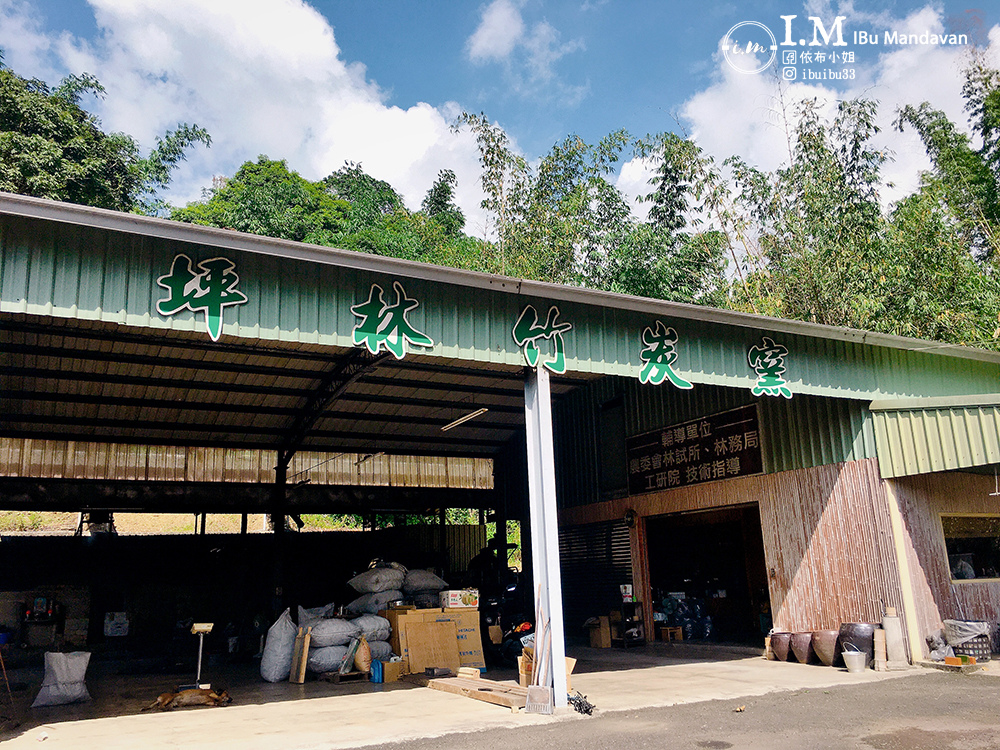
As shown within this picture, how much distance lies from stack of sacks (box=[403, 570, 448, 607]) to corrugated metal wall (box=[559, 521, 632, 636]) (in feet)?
10.6

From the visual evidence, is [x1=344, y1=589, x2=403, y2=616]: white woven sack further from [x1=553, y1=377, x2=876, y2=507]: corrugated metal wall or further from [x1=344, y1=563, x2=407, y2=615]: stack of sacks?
[x1=553, y1=377, x2=876, y2=507]: corrugated metal wall

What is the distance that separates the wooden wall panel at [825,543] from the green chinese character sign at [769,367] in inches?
67.1

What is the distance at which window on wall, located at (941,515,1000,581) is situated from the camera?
33.8 feet

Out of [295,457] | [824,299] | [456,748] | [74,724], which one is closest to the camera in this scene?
[456,748]

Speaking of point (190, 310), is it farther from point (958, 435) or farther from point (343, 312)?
point (958, 435)

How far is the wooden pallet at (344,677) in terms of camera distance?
9.96 metres

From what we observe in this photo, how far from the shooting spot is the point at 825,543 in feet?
33.8

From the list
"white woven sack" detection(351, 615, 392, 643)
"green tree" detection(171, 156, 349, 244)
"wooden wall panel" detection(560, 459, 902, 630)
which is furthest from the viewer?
"green tree" detection(171, 156, 349, 244)

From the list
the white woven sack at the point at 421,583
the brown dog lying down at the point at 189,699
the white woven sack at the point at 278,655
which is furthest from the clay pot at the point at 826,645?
the brown dog lying down at the point at 189,699

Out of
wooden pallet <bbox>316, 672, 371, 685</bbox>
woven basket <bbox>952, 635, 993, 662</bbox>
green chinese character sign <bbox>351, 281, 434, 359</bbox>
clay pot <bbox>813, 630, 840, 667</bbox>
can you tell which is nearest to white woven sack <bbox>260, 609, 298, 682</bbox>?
wooden pallet <bbox>316, 672, 371, 685</bbox>

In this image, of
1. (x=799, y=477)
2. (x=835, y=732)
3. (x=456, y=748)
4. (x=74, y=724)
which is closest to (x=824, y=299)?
(x=799, y=477)

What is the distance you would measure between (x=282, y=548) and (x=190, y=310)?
9486 mm

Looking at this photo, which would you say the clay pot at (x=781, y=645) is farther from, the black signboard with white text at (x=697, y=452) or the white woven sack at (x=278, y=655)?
the white woven sack at (x=278, y=655)

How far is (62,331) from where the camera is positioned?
9289 mm
